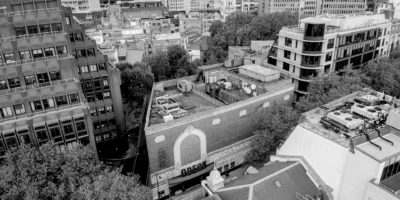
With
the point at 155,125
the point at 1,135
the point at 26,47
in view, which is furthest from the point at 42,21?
the point at 155,125

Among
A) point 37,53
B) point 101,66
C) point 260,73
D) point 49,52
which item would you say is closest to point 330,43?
point 260,73

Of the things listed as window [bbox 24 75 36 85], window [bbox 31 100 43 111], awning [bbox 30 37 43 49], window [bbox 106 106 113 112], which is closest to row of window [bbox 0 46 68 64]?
awning [bbox 30 37 43 49]

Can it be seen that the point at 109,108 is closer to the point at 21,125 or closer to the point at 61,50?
the point at 61,50

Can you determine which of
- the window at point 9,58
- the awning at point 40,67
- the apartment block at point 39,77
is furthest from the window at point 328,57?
the window at point 9,58

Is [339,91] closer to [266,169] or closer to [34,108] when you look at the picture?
[266,169]

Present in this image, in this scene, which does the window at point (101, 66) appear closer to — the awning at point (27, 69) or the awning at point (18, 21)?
the awning at point (27, 69)

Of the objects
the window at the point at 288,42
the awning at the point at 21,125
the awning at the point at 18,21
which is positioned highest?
the awning at the point at 18,21

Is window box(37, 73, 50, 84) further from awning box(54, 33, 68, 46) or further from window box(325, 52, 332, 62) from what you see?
window box(325, 52, 332, 62)
